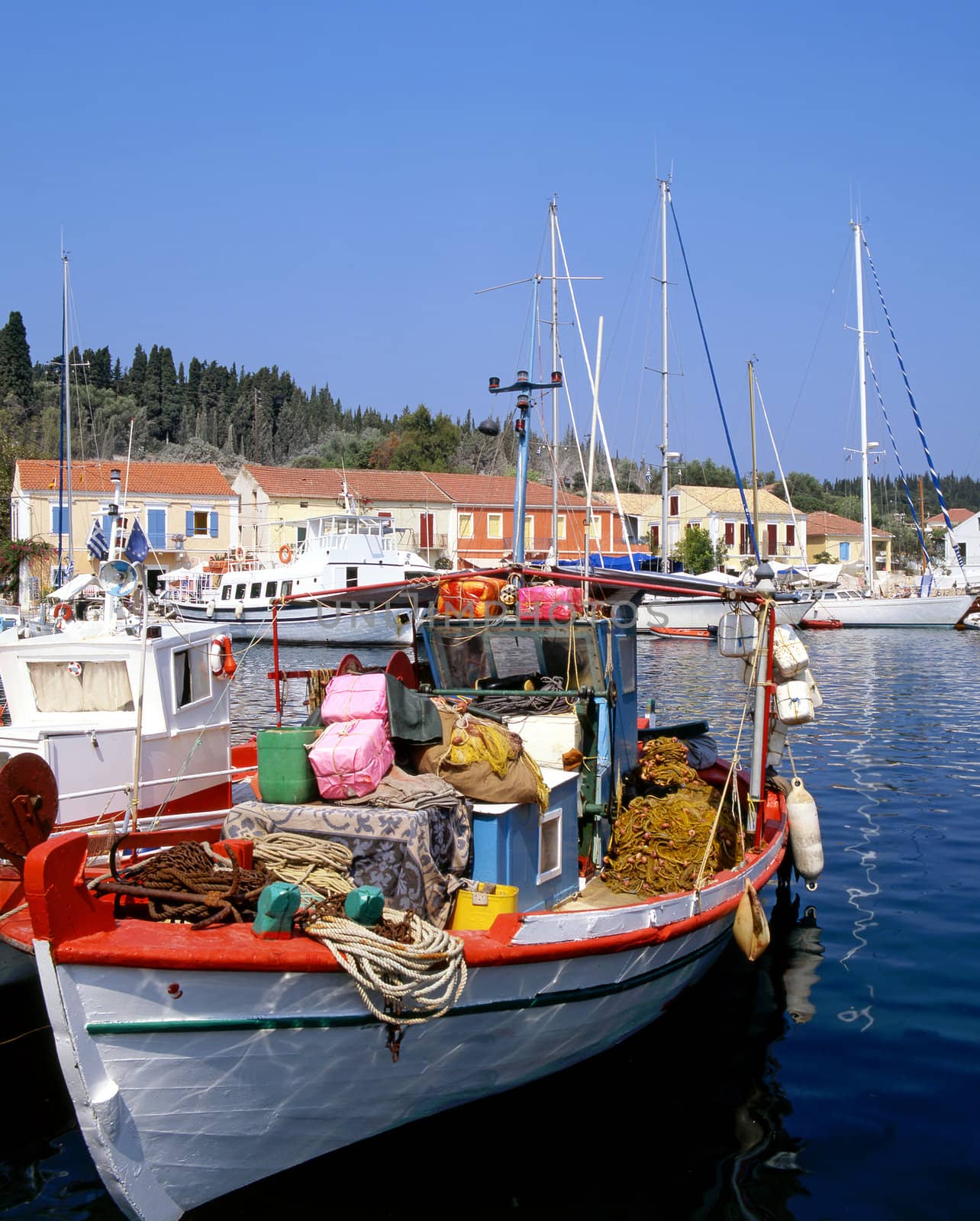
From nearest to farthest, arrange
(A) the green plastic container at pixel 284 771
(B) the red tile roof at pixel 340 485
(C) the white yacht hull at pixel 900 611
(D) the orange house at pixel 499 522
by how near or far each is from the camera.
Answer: (A) the green plastic container at pixel 284 771 → (C) the white yacht hull at pixel 900 611 → (D) the orange house at pixel 499 522 → (B) the red tile roof at pixel 340 485

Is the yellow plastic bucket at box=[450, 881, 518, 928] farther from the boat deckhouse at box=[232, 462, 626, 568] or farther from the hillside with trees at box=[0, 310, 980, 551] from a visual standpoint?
the hillside with trees at box=[0, 310, 980, 551]

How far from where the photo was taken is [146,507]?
6075 cm

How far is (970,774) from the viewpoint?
733 inches

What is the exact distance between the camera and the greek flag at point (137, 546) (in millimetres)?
10875

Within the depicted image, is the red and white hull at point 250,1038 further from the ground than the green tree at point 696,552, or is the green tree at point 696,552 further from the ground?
the green tree at point 696,552

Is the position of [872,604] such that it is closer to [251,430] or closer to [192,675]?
Answer: [192,675]

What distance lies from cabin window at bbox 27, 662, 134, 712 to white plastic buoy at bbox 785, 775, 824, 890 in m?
7.51

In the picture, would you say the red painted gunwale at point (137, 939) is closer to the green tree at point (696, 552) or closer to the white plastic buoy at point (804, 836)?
the white plastic buoy at point (804, 836)

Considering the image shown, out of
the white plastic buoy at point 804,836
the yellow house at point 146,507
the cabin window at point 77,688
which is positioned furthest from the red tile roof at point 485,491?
the white plastic buoy at point 804,836

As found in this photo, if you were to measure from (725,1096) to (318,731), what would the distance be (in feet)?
13.4

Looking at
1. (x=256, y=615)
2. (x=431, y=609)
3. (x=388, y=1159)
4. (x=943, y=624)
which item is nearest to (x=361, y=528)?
(x=256, y=615)

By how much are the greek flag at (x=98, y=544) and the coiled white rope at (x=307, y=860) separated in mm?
7242

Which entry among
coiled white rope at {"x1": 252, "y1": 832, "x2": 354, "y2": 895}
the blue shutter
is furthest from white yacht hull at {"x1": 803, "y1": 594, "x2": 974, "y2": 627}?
coiled white rope at {"x1": 252, "y1": 832, "x2": 354, "y2": 895}

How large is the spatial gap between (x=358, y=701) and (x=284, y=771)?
850 millimetres
